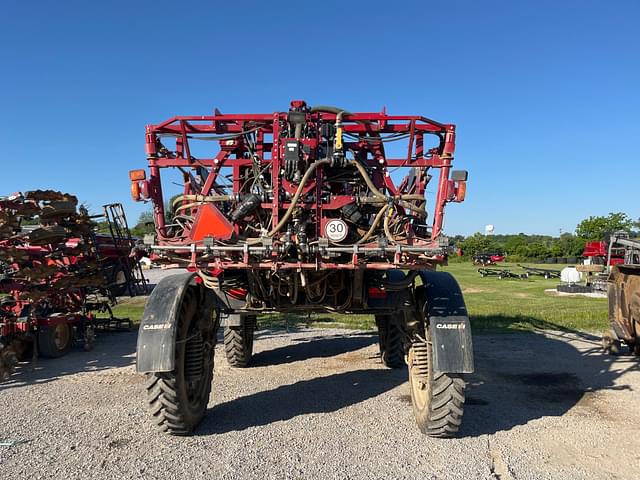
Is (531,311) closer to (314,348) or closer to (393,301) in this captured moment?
(314,348)

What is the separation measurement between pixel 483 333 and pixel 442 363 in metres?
6.45

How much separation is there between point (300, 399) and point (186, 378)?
1.50 m

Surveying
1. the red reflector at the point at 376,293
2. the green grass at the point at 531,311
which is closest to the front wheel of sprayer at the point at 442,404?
the red reflector at the point at 376,293

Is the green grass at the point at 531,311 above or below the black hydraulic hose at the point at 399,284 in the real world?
below

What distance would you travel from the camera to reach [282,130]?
16.0 ft

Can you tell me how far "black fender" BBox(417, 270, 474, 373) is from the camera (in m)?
4.23

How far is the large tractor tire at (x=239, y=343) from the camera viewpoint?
7137 millimetres

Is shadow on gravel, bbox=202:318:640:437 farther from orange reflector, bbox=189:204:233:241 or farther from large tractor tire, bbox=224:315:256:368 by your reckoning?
orange reflector, bbox=189:204:233:241

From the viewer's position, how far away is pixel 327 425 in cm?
484

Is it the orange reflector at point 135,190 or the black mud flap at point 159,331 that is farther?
the orange reflector at point 135,190

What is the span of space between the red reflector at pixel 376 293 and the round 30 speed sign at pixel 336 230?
116 centimetres

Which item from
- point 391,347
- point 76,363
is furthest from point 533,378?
point 76,363

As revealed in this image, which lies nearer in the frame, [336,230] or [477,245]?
[336,230]

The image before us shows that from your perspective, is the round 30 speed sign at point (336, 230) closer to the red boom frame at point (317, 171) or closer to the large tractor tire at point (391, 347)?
the red boom frame at point (317, 171)
